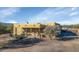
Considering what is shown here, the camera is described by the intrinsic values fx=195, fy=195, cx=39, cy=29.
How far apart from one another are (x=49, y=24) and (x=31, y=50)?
336mm

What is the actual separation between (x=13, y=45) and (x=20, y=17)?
1.01 ft

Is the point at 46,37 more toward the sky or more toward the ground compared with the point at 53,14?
more toward the ground

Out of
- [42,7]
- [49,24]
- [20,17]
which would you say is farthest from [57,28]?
[20,17]

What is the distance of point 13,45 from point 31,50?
7.8 inches

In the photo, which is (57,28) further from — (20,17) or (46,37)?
(20,17)

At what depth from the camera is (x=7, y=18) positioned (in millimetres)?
2061

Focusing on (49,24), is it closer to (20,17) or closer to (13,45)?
(20,17)
